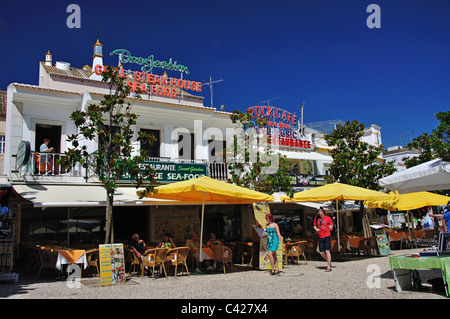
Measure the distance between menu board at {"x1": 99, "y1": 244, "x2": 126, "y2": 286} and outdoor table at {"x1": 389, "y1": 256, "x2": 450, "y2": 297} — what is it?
629 cm

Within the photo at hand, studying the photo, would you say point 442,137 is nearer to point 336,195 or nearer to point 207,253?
point 336,195

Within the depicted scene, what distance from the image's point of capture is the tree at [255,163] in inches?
579

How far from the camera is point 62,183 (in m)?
14.2

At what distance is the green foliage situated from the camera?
1742 cm

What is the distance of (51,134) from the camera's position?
15.9 metres

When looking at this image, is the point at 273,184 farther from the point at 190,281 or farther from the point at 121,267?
the point at 121,267

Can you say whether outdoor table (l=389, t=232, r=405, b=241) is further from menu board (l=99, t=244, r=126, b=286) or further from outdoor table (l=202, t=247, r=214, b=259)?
menu board (l=99, t=244, r=126, b=286)

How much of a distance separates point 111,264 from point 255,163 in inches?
282

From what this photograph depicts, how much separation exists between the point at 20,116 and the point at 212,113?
8.16 metres

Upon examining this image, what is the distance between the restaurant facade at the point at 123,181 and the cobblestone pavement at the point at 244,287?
2.74m

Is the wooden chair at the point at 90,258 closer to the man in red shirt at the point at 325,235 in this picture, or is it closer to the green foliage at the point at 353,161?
the man in red shirt at the point at 325,235

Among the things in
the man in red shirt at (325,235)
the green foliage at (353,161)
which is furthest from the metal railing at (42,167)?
the green foliage at (353,161)

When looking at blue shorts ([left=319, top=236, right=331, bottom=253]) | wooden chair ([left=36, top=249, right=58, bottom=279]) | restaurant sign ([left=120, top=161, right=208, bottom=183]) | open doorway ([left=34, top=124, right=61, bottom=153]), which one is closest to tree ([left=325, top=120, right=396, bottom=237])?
restaurant sign ([left=120, top=161, right=208, bottom=183])
